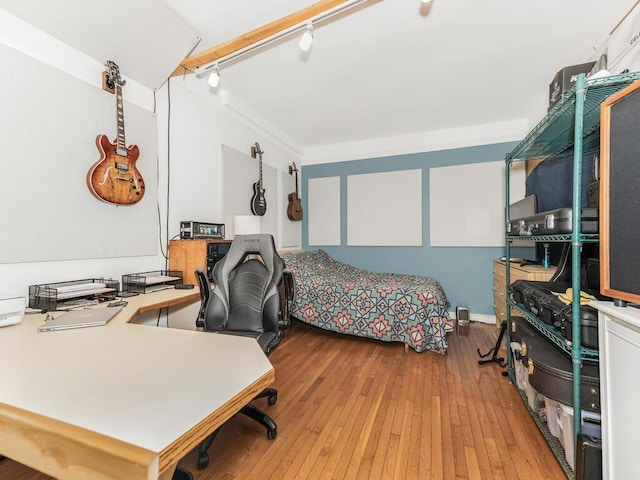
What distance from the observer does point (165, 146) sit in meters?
2.56

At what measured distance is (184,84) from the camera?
2760 millimetres

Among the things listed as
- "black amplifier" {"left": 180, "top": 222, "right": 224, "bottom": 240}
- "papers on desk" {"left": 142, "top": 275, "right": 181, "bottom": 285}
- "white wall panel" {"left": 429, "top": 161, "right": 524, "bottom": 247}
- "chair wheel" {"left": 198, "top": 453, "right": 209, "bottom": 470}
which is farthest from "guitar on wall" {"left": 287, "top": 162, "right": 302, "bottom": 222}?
"chair wheel" {"left": 198, "top": 453, "right": 209, "bottom": 470}

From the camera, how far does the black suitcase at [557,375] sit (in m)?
1.24

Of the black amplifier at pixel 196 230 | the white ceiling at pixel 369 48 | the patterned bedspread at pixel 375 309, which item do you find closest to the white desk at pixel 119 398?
the black amplifier at pixel 196 230

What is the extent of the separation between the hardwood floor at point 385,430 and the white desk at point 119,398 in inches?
34.0

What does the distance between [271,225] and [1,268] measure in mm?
2870

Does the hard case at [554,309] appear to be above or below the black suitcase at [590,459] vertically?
above

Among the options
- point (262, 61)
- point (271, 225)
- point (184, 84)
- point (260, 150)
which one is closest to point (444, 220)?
point (271, 225)

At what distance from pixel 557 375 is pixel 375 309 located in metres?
1.78

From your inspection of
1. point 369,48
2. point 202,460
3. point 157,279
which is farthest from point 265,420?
point 369,48

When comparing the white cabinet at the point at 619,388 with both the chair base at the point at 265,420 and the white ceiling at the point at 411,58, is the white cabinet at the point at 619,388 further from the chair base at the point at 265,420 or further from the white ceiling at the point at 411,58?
the white ceiling at the point at 411,58

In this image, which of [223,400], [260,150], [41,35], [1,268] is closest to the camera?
[223,400]

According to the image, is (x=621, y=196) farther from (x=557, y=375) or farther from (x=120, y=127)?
(x=120, y=127)

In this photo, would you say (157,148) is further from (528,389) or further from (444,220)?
(444,220)
